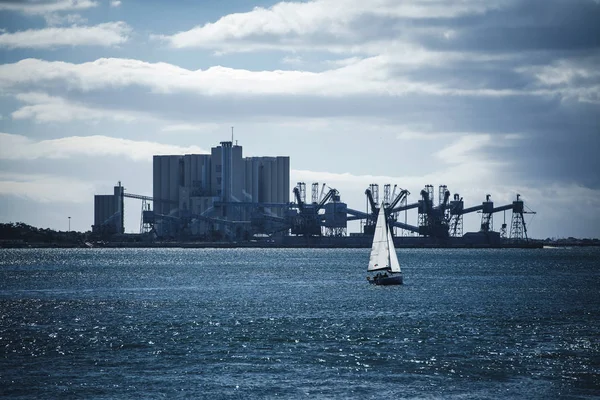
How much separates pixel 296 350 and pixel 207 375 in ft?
25.4

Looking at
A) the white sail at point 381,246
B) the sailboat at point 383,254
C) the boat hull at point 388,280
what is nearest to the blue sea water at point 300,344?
the boat hull at point 388,280

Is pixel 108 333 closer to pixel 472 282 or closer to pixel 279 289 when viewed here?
pixel 279 289

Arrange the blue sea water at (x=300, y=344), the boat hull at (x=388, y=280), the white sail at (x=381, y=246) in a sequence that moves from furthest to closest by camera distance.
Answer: the boat hull at (x=388, y=280) → the white sail at (x=381, y=246) → the blue sea water at (x=300, y=344)

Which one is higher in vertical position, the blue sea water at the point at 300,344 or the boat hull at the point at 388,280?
the boat hull at the point at 388,280

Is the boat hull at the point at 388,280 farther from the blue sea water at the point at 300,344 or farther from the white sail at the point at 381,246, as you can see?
the blue sea water at the point at 300,344

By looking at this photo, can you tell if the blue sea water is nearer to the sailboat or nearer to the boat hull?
the boat hull

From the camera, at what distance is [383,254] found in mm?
96312

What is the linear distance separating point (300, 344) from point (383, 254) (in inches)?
1830

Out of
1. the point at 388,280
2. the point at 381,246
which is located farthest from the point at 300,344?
the point at 388,280

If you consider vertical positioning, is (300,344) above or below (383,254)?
below

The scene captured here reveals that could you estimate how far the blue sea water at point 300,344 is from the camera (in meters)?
38.7

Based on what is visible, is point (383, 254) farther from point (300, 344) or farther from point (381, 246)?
point (300, 344)

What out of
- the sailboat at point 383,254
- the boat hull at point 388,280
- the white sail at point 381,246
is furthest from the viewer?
the boat hull at point 388,280

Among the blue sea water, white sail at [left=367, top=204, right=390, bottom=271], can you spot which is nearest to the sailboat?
white sail at [left=367, top=204, right=390, bottom=271]
